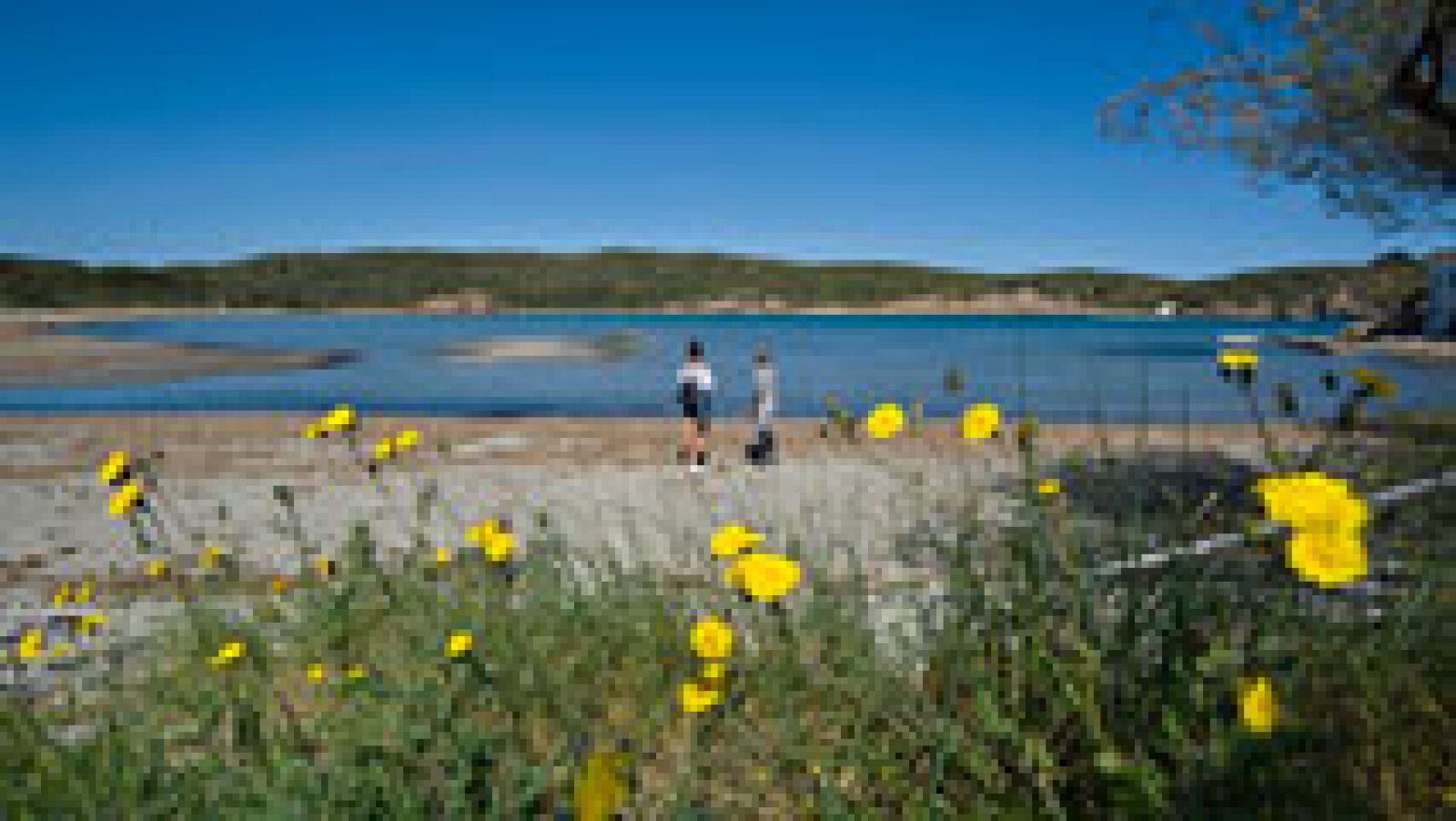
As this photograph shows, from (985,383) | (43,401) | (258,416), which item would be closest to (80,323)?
(43,401)

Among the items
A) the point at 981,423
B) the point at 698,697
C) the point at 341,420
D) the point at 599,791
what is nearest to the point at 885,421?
the point at 981,423

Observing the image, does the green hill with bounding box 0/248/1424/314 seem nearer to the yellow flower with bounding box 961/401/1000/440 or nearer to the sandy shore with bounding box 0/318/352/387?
the sandy shore with bounding box 0/318/352/387

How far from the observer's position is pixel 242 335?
66188mm

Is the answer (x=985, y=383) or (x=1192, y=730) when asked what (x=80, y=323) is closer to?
(x=985, y=383)

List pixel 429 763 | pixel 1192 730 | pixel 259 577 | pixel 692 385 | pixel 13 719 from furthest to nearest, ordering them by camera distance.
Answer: pixel 692 385 < pixel 259 577 < pixel 13 719 < pixel 429 763 < pixel 1192 730

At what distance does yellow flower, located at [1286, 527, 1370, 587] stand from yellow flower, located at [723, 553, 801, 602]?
3.45 feet

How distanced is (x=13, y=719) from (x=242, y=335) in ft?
244

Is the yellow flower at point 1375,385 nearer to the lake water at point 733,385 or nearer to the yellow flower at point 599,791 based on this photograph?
the yellow flower at point 599,791

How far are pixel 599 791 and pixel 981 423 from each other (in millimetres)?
1723

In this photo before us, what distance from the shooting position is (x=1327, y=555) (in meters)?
1.24

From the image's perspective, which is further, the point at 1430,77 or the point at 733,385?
the point at 733,385

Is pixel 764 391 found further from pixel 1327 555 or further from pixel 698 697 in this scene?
pixel 1327 555

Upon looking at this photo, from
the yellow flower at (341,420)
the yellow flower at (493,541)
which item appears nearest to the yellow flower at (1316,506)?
the yellow flower at (493,541)

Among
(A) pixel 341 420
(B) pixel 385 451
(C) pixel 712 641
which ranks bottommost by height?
(C) pixel 712 641
